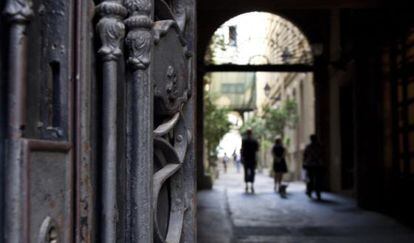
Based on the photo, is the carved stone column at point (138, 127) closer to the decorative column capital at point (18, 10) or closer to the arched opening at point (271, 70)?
the decorative column capital at point (18, 10)

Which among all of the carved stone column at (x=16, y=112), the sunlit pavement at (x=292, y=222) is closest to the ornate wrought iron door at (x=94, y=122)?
the carved stone column at (x=16, y=112)

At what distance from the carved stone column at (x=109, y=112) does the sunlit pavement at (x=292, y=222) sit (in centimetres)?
650

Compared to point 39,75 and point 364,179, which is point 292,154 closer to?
point 364,179

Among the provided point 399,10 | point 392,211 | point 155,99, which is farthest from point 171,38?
point 392,211

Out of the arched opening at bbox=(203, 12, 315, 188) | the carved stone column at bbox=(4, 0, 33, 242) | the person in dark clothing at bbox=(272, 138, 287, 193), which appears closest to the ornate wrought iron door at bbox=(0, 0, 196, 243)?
the carved stone column at bbox=(4, 0, 33, 242)

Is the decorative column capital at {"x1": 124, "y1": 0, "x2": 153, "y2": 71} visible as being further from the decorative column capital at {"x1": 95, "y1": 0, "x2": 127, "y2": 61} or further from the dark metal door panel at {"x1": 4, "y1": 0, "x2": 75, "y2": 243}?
the dark metal door panel at {"x1": 4, "y1": 0, "x2": 75, "y2": 243}

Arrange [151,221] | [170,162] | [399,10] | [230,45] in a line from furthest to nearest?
[230,45] < [399,10] < [170,162] < [151,221]

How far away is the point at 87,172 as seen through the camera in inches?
66.5

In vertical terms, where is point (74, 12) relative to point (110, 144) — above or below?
above

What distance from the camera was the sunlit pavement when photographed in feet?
29.2

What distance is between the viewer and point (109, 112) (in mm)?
1865

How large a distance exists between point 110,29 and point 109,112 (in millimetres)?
232

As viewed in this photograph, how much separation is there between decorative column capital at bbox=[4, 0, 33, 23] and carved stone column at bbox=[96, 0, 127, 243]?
1.45 ft

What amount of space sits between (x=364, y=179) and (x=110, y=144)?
11.6 meters
